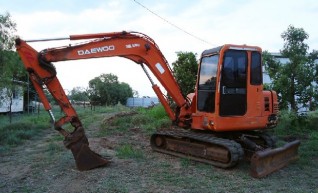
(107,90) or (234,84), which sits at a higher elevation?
(107,90)

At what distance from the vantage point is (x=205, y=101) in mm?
8906

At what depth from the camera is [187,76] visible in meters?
16.4

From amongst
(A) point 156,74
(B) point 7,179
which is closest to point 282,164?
(A) point 156,74

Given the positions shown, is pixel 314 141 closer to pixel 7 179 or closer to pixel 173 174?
pixel 173 174

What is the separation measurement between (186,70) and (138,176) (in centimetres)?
987

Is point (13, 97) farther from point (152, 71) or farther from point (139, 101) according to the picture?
point (139, 101)

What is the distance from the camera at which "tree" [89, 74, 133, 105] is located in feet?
183

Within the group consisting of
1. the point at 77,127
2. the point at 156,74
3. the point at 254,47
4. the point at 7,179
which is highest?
the point at 254,47

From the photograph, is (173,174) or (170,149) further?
(170,149)

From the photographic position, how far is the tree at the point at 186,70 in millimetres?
16406

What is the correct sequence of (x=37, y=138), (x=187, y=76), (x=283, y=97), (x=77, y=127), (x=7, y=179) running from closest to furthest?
(x=7, y=179) → (x=77, y=127) → (x=37, y=138) → (x=283, y=97) → (x=187, y=76)

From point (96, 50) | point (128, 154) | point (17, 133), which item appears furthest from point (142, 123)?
point (96, 50)

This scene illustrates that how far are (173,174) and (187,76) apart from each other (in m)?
9.11

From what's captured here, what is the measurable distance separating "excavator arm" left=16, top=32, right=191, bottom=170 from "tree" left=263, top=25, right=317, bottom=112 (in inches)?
238
